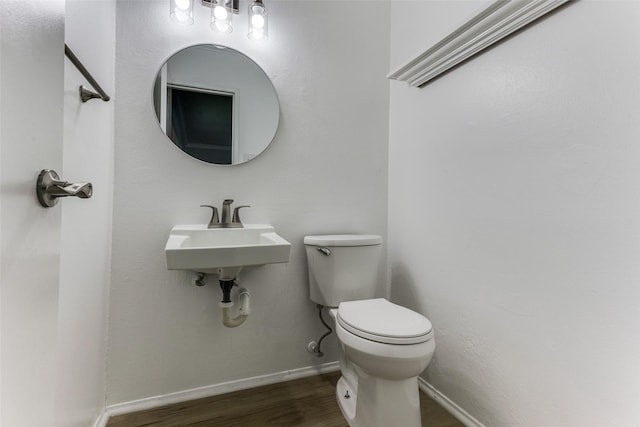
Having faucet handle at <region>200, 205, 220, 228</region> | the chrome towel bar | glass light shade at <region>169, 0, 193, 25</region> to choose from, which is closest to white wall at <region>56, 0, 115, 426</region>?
the chrome towel bar

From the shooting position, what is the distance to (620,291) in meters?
0.83

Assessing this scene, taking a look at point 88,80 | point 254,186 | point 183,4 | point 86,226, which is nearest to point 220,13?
point 183,4

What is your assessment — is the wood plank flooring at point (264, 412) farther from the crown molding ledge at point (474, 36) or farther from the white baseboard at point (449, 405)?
the crown molding ledge at point (474, 36)

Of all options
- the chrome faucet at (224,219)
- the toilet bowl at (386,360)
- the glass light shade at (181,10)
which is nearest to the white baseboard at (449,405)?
the toilet bowl at (386,360)

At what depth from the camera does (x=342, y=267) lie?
1.48 meters

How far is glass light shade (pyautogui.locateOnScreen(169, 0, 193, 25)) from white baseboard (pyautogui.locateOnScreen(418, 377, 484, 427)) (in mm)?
2130

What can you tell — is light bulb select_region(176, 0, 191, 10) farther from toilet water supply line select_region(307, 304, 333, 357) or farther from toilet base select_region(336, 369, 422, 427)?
toilet base select_region(336, 369, 422, 427)

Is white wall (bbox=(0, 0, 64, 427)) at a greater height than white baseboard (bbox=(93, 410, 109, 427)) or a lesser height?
greater

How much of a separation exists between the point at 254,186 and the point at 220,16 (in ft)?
2.67

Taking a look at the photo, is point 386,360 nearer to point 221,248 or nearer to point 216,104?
point 221,248

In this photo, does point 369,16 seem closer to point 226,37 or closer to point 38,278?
point 226,37

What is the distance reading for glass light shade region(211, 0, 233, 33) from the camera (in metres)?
1.39

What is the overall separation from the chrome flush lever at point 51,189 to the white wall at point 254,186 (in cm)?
94

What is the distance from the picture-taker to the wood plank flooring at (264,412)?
1.28 meters
